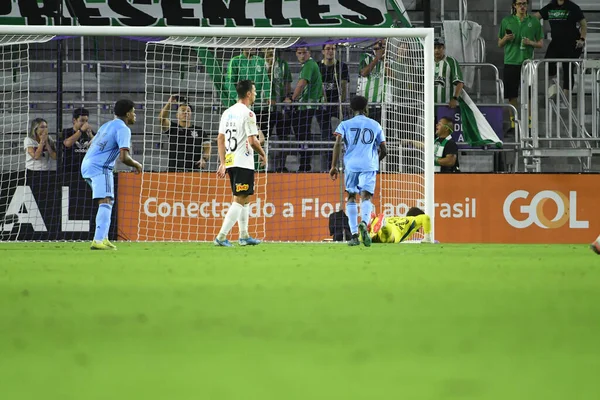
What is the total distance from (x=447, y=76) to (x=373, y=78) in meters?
1.39

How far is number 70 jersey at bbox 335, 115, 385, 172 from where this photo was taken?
12.9 m

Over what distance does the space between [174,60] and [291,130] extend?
2.32 metres

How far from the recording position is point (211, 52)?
625 inches

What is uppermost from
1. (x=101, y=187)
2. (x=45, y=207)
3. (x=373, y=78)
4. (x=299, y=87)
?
(x=373, y=78)

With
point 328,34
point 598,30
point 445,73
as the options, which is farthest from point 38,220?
point 598,30

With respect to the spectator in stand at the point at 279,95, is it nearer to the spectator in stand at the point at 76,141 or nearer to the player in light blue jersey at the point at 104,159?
the spectator in stand at the point at 76,141

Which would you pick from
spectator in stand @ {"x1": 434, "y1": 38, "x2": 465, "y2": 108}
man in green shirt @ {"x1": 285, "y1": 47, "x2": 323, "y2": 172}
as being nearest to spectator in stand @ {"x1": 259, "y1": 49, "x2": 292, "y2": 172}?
man in green shirt @ {"x1": 285, "y1": 47, "x2": 323, "y2": 172}

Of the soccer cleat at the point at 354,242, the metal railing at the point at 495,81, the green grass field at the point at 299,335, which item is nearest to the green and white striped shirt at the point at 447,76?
the metal railing at the point at 495,81

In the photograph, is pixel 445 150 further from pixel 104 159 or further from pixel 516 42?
pixel 104 159

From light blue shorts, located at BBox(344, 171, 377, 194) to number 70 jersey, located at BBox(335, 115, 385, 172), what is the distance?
7cm

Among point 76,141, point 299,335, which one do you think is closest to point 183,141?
point 76,141

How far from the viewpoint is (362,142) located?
12.9 m

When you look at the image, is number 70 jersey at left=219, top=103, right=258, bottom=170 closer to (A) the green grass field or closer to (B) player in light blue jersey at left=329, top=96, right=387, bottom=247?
(B) player in light blue jersey at left=329, top=96, right=387, bottom=247

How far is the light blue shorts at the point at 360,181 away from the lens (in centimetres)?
1295
